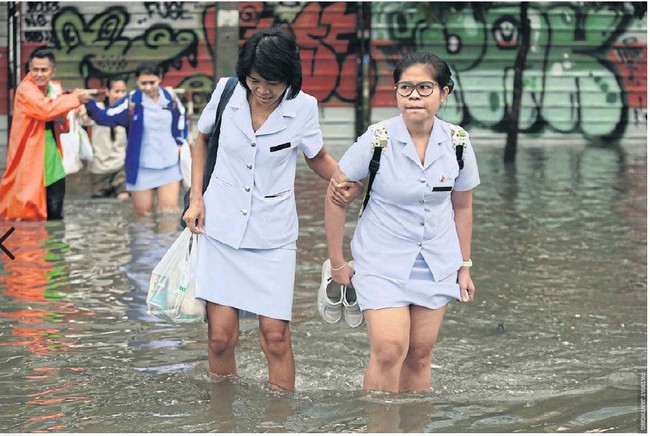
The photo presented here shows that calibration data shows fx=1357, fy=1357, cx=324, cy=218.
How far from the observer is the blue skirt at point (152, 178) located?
38.8ft

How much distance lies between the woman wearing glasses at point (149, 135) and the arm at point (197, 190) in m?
5.72

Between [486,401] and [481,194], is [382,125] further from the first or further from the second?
[481,194]

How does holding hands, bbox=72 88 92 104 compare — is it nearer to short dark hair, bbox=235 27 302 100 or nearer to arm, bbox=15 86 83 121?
arm, bbox=15 86 83 121

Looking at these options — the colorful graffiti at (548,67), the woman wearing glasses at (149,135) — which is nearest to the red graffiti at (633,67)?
the colorful graffiti at (548,67)

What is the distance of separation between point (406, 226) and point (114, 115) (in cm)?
646

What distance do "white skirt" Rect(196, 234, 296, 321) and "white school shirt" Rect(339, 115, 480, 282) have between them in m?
0.36

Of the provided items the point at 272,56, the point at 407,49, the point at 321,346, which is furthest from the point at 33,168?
the point at 407,49

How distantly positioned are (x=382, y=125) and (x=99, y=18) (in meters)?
14.9

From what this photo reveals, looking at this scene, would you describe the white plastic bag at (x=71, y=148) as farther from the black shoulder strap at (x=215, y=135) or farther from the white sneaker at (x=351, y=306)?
the white sneaker at (x=351, y=306)

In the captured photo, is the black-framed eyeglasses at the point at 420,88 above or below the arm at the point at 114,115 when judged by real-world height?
above

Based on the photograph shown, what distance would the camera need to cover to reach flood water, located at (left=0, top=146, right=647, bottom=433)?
5.96 meters

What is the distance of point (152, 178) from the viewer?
11.9 meters

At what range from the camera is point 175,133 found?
1198 centimetres

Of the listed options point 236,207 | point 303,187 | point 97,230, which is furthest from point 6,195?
point 236,207
